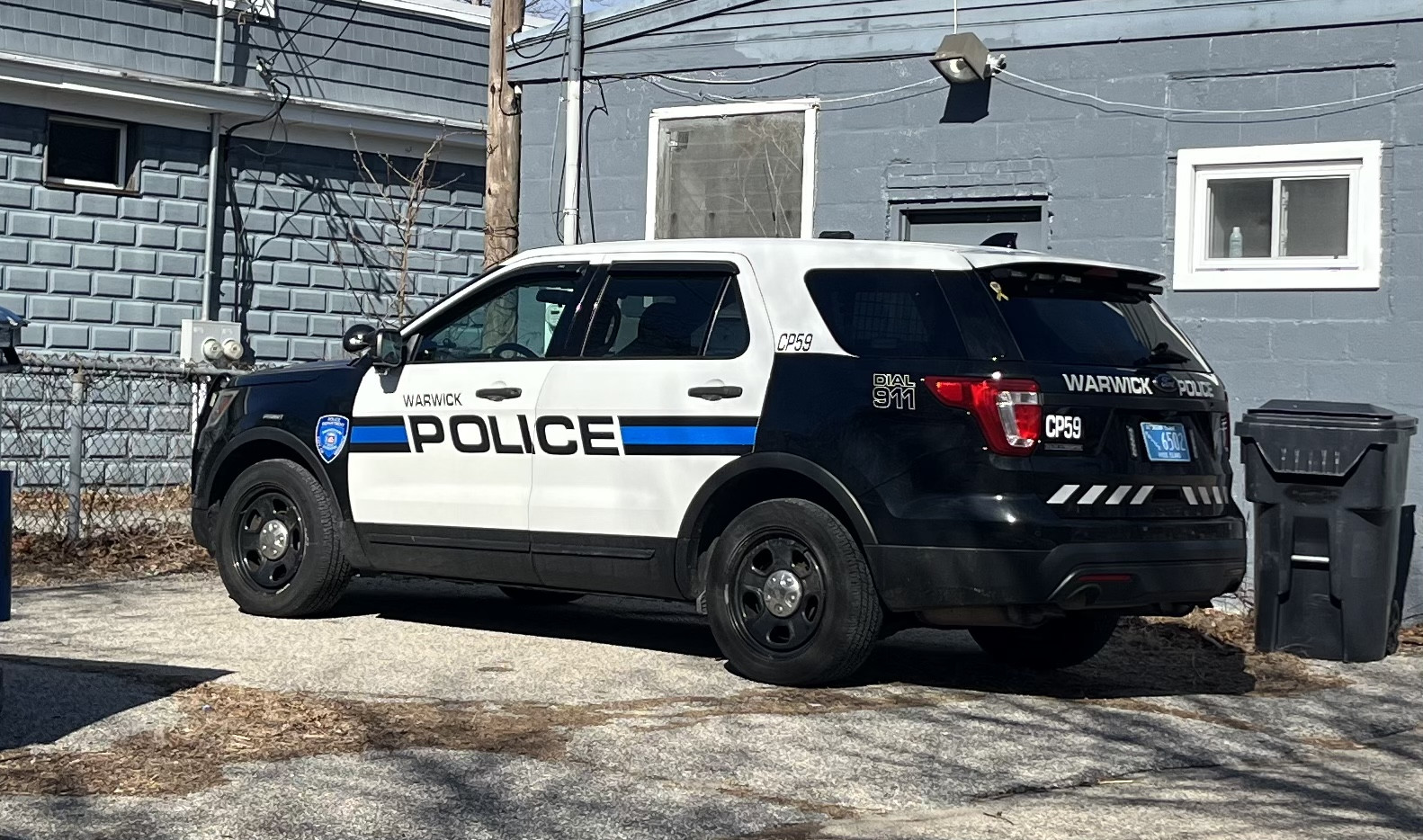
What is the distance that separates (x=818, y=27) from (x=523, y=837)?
319 inches

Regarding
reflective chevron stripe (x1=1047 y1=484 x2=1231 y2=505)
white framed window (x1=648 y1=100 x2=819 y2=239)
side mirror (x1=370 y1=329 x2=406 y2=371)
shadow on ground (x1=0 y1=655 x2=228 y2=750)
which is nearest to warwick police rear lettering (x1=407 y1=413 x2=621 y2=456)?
side mirror (x1=370 y1=329 x2=406 y2=371)

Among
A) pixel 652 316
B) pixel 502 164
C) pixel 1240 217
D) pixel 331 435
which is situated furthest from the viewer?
pixel 502 164

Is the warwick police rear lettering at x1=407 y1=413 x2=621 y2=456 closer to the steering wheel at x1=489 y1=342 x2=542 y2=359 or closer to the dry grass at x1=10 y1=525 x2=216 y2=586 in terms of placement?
the steering wheel at x1=489 y1=342 x2=542 y2=359

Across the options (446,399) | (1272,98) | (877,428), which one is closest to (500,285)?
(446,399)

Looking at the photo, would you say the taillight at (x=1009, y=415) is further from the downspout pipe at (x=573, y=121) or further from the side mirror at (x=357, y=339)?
the downspout pipe at (x=573, y=121)

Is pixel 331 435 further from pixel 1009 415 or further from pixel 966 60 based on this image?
pixel 966 60

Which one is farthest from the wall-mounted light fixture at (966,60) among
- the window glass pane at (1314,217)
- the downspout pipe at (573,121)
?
the downspout pipe at (573,121)

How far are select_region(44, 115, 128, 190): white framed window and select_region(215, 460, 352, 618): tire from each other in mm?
7763

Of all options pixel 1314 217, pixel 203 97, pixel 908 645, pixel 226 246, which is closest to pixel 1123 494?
pixel 908 645

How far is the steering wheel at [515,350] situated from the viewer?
28.0 ft

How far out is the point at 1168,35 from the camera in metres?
11.1

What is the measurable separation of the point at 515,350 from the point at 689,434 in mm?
1157

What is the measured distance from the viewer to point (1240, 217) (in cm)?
1103

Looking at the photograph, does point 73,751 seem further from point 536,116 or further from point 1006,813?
point 536,116
